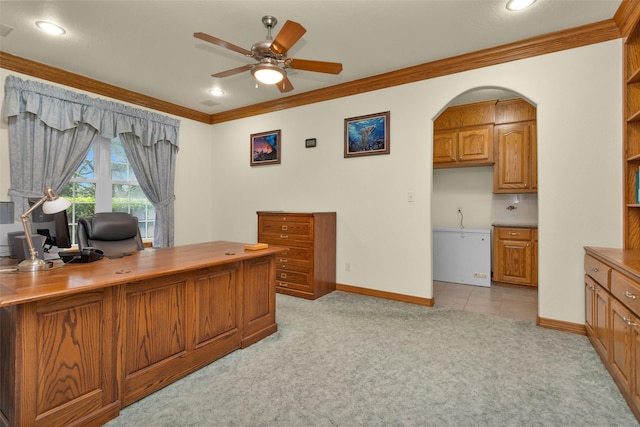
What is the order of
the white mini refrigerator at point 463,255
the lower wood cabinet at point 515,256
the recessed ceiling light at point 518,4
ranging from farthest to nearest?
the white mini refrigerator at point 463,255, the lower wood cabinet at point 515,256, the recessed ceiling light at point 518,4

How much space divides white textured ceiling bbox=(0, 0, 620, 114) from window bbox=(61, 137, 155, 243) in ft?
3.29

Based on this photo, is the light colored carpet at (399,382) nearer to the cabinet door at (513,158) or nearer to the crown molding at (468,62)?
the cabinet door at (513,158)

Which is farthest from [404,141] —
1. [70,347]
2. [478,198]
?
[70,347]

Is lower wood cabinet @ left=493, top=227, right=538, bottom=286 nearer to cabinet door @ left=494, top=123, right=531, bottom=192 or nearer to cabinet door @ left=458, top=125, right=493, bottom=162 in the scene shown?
cabinet door @ left=494, top=123, right=531, bottom=192

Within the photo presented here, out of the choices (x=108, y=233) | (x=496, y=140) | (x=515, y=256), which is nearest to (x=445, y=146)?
(x=496, y=140)

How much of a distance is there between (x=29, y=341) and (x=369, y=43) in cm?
326

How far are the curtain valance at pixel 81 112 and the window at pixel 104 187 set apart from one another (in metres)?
0.29

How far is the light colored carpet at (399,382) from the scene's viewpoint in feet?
5.57

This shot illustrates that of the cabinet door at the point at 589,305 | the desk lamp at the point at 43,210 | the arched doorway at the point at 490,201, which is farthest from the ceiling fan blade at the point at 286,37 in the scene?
the cabinet door at the point at 589,305

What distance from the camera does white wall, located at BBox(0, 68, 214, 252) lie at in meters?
5.04

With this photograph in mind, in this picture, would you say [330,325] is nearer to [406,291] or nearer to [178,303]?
[406,291]

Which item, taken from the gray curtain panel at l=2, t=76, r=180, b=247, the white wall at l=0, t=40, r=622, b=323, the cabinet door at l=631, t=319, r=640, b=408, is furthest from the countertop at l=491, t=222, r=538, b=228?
the gray curtain panel at l=2, t=76, r=180, b=247

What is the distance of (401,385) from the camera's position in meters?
2.00

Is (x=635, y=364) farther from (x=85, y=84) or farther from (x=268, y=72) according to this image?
(x=85, y=84)
